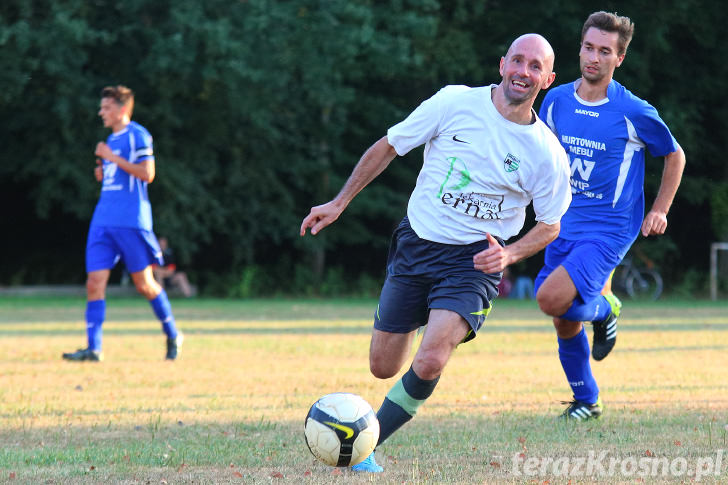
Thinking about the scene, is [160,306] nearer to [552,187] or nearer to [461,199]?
[461,199]

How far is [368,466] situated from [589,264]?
2197 mm

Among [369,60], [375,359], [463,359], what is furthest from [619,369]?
[369,60]

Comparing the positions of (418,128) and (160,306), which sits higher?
(418,128)

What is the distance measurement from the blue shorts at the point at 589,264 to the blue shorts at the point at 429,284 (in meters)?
1.22

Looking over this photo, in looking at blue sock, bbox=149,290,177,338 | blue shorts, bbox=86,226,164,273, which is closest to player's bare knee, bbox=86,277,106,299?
blue shorts, bbox=86,226,164,273

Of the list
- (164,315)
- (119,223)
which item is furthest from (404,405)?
(119,223)

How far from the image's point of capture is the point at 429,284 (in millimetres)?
5219

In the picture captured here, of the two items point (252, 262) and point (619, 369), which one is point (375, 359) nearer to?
point (619, 369)

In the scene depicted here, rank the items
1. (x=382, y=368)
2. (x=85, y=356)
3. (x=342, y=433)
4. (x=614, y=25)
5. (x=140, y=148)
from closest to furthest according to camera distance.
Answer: (x=342, y=433) → (x=382, y=368) → (x=614, y=25) → (x=140, y=148) → (x=85, y=356)

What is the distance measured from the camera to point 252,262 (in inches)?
1024

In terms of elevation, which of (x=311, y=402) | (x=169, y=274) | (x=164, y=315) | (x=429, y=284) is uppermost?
(x=429, y=284)

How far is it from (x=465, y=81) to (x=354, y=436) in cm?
2129

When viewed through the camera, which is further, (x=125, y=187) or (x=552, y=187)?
(x=125, y=187)

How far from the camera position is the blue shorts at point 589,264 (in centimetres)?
633
